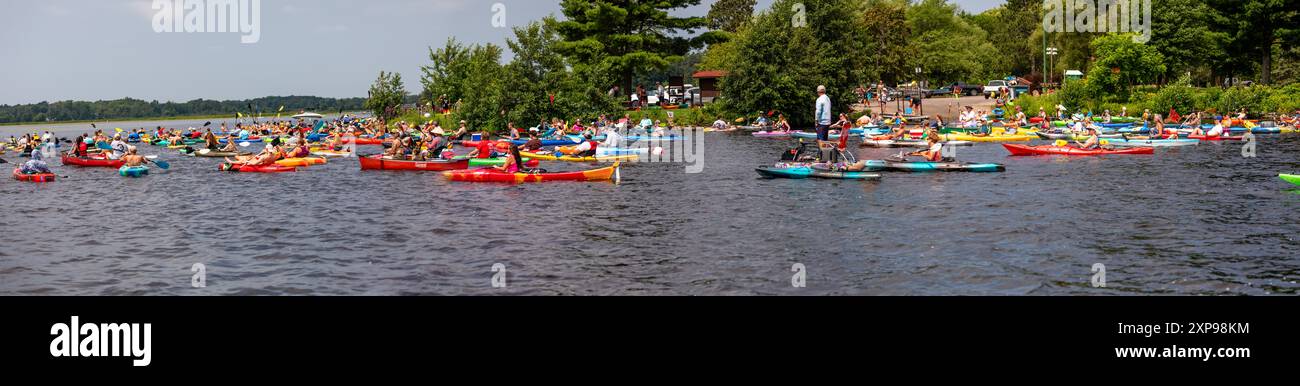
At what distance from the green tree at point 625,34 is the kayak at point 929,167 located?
1974 inches

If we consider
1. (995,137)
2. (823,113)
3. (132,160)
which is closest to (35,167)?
(132,160)

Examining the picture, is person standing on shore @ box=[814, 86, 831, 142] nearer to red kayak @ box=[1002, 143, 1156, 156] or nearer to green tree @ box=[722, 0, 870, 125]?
red kayak @ box=[1002, 143, 1156, 156]

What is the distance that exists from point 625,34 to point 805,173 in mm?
56965

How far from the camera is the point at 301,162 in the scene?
49312 millimetres

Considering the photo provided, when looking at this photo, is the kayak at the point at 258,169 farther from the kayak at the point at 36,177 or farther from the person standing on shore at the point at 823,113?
the person standing on shore at the point at 823,113

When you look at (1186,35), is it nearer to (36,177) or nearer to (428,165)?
(428,165)

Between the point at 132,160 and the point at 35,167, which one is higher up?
the point at 132,160

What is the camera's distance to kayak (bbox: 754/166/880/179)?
Result: 36.4m

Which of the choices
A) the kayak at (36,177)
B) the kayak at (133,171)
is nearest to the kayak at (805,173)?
the kayak at (133,171)
